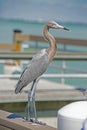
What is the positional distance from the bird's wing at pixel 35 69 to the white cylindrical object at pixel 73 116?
1006 mm

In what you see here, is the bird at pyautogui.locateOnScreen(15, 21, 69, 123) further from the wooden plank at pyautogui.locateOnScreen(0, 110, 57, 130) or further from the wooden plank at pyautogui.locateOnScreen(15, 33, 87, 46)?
the wooden plank at pyautogui.locateOnScreen(15, 33, 87, 46)

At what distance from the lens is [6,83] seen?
951 cm

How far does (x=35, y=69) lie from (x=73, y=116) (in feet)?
3.74

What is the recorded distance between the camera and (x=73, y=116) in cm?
363

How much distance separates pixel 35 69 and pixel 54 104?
3.35 metres

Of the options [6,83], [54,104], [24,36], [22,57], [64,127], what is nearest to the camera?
[64,127]

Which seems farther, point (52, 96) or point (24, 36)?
point (24, 36)

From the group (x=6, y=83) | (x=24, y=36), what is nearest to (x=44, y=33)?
(x=6, y=83)

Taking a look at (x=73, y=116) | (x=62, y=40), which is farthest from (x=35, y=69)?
(x=62, y=40)

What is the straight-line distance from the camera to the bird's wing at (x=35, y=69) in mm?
4672

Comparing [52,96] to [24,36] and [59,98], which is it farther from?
[24,36]

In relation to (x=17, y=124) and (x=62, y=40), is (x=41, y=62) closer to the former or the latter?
(x=17, y=124)

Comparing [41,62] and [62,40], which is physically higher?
[41,62]

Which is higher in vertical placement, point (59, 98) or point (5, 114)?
point (5, 114)
